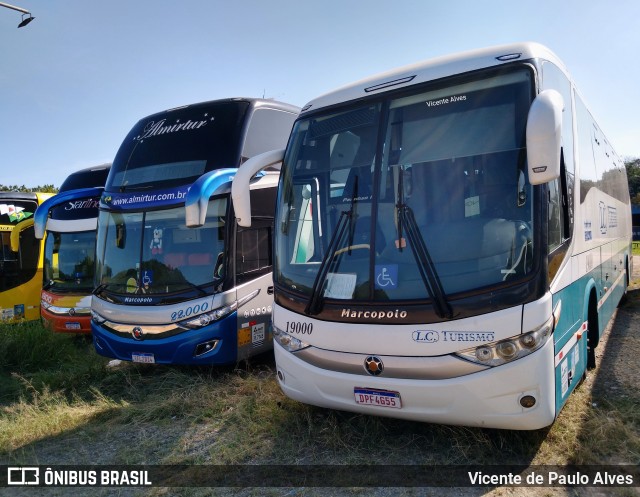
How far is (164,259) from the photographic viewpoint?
7.16 meters

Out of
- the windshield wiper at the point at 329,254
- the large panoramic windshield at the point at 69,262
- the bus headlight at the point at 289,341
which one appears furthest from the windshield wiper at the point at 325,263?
the large panoramic windshield at the point at 69,262

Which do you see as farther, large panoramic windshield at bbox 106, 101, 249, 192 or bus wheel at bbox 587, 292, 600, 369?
large panoramic windshield at bbox 106, 101, 249, 192

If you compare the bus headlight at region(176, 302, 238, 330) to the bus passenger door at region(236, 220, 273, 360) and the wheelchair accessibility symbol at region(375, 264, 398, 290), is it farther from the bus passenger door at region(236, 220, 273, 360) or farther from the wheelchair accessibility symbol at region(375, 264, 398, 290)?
the wheelchair accessibility symbol at region(375, 264, 398, 290)

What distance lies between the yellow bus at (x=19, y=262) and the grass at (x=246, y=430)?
4876 mm

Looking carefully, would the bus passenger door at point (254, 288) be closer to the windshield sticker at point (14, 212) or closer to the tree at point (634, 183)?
the windshield sticker at point (14, 212)

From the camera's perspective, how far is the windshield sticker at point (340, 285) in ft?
14.4

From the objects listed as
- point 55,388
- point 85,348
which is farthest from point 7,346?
point 55,388

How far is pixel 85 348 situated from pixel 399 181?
7.95m

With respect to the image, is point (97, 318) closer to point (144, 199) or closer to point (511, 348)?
point (144, 199)

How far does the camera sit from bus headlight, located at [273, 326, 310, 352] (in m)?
4.64

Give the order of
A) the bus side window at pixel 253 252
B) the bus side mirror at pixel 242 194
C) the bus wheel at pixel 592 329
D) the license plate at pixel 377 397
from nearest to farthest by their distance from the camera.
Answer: the license plate at pixel 377 397, the bus side mirror at pixel 242 194, the bus wheel at pixel 592 329, the bus side window at pixel 253 252

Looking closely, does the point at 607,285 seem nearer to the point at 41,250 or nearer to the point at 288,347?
the point at 288,347

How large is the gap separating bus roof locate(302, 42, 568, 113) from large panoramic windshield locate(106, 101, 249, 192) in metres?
2.48

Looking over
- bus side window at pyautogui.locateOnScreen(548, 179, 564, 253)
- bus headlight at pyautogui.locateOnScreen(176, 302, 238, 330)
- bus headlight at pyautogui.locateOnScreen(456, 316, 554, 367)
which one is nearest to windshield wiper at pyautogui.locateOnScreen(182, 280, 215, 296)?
bus headlight at pyautogui.locateOnScreen(176, 302, 238, 330)
